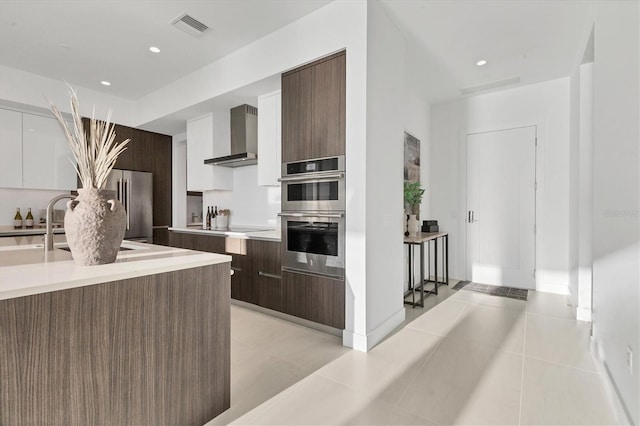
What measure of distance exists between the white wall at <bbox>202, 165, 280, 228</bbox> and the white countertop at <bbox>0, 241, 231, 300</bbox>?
2.30m

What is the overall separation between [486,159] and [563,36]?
178 centimetres

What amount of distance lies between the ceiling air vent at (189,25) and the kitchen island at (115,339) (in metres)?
2.33

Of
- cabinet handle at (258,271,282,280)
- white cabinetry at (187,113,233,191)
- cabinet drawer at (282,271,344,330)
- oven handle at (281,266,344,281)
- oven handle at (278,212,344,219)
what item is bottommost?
cabinet drawer at (282,271,344,330)

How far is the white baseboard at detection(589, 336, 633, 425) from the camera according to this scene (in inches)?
64.2

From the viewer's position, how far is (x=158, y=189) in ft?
17.7

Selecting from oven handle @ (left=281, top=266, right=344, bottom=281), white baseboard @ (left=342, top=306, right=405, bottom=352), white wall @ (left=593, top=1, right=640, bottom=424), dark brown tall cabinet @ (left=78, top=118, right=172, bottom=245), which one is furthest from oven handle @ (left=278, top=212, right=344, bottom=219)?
dark brown tall cabinet @ (left=78, top=118, right=172, bottom=245)

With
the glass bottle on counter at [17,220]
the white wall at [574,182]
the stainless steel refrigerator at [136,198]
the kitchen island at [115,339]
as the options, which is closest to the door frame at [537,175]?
the white wall at [574,182]

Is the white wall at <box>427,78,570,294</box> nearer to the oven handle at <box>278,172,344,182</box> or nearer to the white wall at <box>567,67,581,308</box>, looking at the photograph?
the white wall at <box>567,67,581,308</box>

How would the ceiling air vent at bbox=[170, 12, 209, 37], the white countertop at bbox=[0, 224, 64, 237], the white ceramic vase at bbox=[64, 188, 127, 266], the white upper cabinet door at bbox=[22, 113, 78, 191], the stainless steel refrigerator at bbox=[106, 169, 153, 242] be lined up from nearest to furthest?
the white ceramic vase at bbox=[64, 188, 127, 266] → the ceiling air vent at bbox=[170, 12, 209, 37] → the white countertop at bbox=[0, 224, 64, 237] → the white upper cabinet door at bbox=[22, 113, 78, 191] → the stainless steel refrigerator at bbox=[106, 169, 153, 242]

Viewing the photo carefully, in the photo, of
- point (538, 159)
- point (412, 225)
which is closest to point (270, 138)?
point (412, 225)

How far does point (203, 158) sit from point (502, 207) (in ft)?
14.6

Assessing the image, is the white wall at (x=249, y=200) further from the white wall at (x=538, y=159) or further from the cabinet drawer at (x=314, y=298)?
the white wall at (x=538, y=159)

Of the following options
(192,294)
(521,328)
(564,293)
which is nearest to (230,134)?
(192,294)

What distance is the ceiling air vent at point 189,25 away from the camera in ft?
9.39
